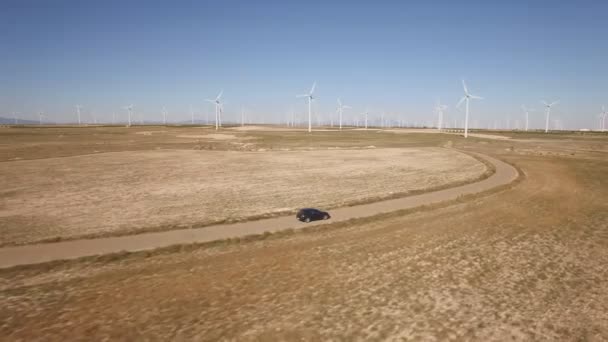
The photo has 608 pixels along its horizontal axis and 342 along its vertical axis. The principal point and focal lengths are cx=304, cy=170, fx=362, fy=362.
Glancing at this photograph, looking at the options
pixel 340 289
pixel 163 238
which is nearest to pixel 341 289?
pixel 340 289

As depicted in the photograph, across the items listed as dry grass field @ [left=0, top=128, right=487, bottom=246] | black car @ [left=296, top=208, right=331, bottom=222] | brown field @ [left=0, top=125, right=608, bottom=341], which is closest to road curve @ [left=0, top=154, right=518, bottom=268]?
black car @ [left=296, top=208, right=331, bottom=222]

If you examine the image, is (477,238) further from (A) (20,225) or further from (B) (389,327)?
(A) (20,225)

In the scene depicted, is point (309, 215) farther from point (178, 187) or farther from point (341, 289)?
point (178, 187)

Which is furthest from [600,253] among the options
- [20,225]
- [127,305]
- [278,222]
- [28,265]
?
[20,225]

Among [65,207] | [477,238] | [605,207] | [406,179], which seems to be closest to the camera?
[477,238]

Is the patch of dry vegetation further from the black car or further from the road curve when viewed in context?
the black car
